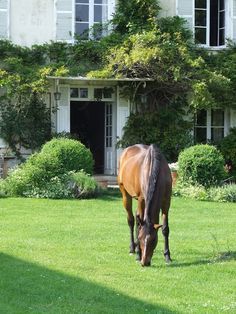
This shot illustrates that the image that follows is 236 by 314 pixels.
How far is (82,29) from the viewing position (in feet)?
70.3

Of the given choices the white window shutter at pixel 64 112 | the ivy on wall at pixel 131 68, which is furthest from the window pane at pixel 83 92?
Result: the ivy on wall at pixel 131 68

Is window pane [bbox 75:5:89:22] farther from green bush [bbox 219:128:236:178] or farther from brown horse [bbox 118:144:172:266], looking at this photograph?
brown horse [bbox 118:144:172:266]

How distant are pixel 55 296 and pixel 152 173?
2333 millimetres

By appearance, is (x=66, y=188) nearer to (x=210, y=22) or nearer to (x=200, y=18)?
(x=200, y=18)

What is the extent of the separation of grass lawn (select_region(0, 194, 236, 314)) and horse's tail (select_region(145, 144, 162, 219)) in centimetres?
79

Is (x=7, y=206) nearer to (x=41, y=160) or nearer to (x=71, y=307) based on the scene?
(x=41, y=160)

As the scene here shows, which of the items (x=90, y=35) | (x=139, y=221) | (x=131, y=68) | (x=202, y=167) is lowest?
(x=139, y=221)

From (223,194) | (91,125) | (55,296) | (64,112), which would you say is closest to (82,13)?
(64,112)

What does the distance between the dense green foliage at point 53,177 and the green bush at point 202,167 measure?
7.69 feet

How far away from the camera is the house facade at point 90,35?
20.7 meters

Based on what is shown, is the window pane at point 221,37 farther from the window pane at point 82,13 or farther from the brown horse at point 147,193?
the brown horse at point 147,193

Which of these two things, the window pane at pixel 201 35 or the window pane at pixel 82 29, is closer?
the window pane at pixel 82 29

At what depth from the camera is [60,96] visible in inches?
811

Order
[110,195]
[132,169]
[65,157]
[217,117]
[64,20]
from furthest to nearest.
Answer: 1. [217,117]
2. [64,20]
3. [110,195]
4. [65,157]
5. [132,169]
